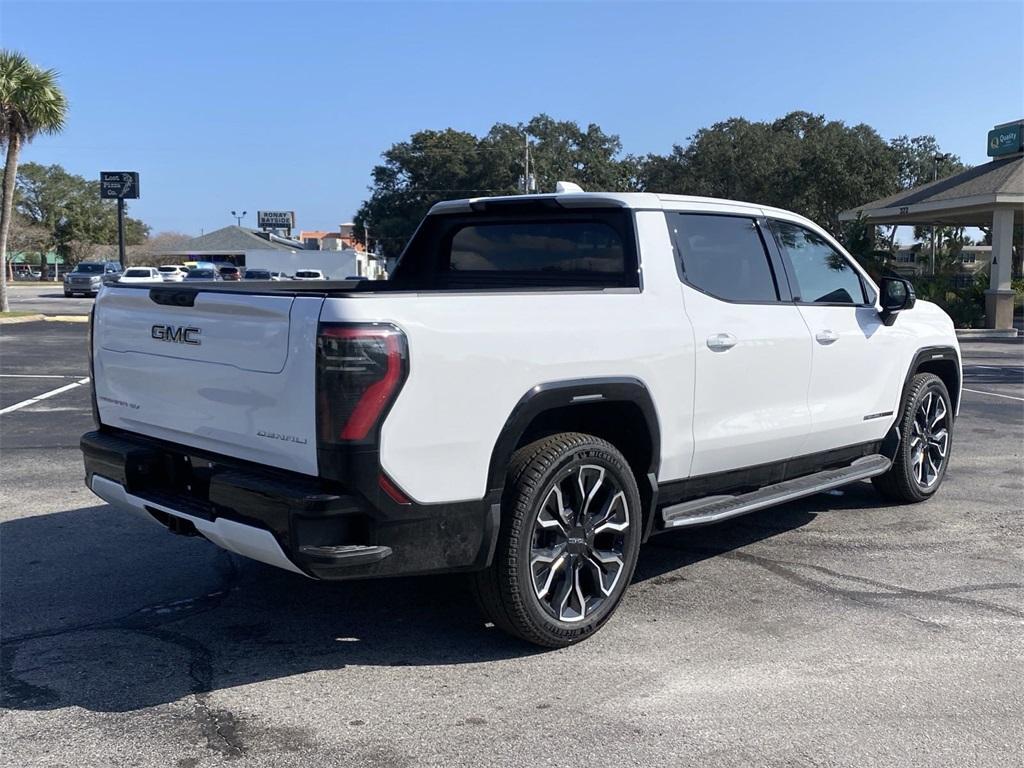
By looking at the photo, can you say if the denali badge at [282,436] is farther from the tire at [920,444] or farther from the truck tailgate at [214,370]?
the tire at [920,444]

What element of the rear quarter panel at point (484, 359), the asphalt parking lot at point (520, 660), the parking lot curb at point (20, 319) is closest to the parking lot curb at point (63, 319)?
the parking lot curb at point (20, 319)

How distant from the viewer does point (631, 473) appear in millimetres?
4516

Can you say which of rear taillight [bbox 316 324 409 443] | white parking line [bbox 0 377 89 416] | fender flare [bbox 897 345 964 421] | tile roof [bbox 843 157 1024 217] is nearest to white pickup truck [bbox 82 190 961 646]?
rear taillight [bbox 316 324 409 443]

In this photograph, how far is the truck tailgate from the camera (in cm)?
368

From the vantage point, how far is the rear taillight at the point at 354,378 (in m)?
3.55

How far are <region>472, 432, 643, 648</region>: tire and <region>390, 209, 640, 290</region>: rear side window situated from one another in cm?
99

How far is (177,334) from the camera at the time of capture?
13.8 ft

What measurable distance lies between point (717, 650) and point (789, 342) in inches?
72.1

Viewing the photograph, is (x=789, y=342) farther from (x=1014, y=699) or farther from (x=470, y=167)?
(x=470, y=167)

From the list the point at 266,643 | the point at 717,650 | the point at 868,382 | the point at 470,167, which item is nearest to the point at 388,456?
the point at 266,643

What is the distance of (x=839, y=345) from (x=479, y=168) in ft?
221

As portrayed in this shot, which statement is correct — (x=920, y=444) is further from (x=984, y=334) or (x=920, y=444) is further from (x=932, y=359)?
(x=984, y=334)

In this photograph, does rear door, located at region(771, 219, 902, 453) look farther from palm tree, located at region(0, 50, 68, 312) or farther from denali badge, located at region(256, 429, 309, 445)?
palm tree, located at region(0, 50, 68, 312)

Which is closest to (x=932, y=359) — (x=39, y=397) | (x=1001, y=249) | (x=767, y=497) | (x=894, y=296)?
(x=894, y=296)
